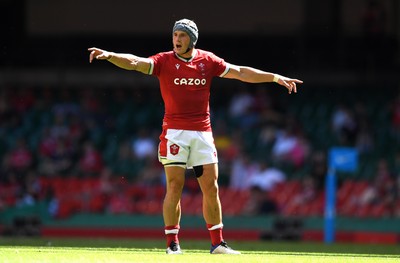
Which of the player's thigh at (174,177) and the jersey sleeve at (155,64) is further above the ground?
the jersey sleeve at (155,64)

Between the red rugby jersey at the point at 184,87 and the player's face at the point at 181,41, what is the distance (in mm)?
136

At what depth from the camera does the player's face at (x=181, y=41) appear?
11.9 m

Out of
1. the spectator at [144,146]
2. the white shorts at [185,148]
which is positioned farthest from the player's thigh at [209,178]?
the spectator at [144,146]

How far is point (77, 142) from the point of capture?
25.5 meters

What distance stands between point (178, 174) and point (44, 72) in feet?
56.9

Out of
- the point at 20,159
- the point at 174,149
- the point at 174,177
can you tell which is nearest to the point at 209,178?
the point at 174,177

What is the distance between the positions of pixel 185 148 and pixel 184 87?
2.11ft

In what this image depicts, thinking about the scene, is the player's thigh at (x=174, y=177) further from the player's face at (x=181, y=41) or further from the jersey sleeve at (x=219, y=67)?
the player's face at (x=181, y=41)

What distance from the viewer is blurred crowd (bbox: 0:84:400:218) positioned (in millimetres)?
22734

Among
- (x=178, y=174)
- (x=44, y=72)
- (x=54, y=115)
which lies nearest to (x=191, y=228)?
(x=54, y=115)

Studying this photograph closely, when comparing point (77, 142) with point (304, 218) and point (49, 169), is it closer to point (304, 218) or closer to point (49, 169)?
Result: point (49, 169)

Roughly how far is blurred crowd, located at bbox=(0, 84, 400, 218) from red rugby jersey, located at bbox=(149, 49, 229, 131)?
1040 centimetres

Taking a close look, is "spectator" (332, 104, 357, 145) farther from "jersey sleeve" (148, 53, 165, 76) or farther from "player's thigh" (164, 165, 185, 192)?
"jersey sleeve" (148, 53, 165, 76)

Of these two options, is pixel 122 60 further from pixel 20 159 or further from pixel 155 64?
pixel 20 159
